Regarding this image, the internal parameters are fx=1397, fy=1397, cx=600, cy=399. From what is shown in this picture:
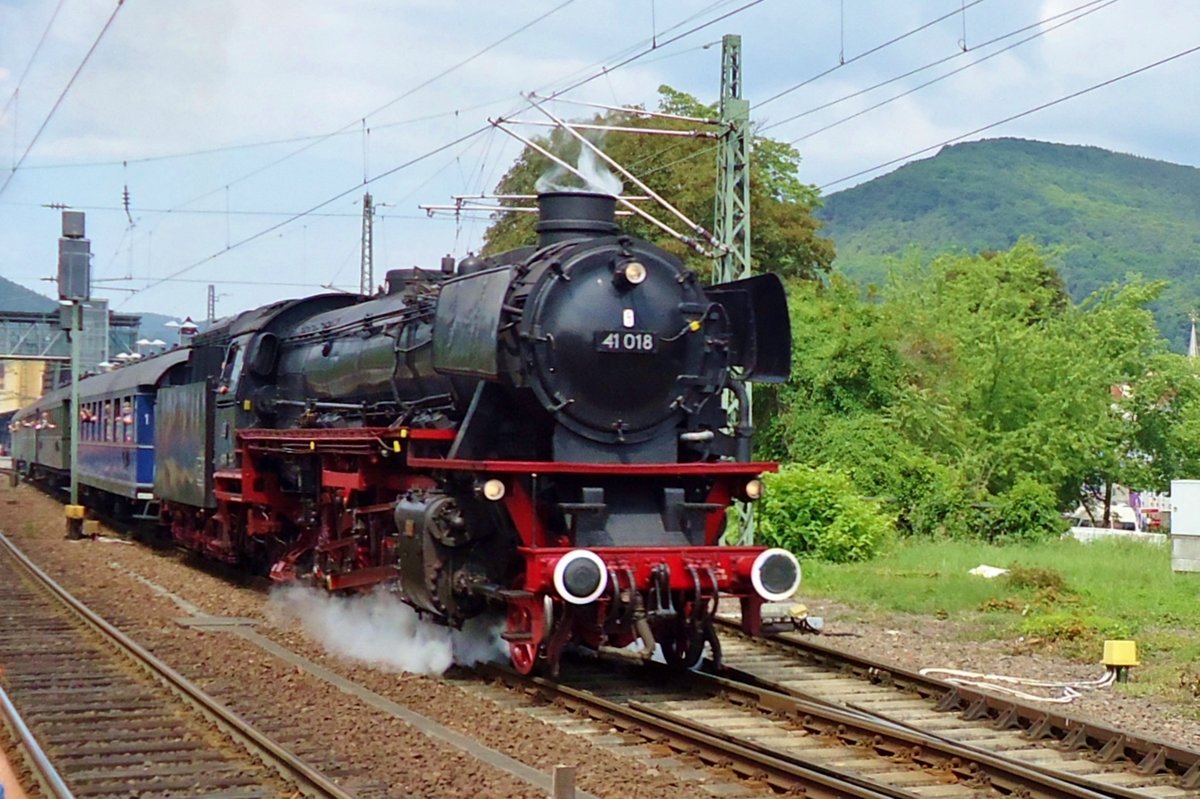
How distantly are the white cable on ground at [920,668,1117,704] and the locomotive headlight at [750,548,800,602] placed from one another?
4.22 feet

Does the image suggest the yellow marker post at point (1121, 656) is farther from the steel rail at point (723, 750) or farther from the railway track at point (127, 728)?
the railway track at point (127, 728)

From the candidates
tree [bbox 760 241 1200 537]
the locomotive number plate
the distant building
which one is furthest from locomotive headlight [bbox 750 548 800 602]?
the distant building

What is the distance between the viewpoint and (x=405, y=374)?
1190 centimetres

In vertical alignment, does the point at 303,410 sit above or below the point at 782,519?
above

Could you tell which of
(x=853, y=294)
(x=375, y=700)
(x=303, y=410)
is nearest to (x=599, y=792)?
(x=375, y=700)

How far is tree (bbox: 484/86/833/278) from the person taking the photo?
3416cm

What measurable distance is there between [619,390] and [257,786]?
409cm

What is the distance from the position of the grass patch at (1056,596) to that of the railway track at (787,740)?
3.11 metres

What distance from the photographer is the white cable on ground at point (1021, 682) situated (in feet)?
33.4

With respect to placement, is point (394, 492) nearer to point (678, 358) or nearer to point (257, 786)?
point (678, 358)

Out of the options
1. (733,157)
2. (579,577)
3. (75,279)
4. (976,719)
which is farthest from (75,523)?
(976,719)

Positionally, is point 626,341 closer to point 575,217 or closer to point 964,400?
point 575,217

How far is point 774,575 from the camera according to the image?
32.4 feet

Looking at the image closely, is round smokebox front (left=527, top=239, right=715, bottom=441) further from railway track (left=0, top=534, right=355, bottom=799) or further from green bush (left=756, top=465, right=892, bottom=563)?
green bush (left=756, top=465, right=892, bottom=563)
